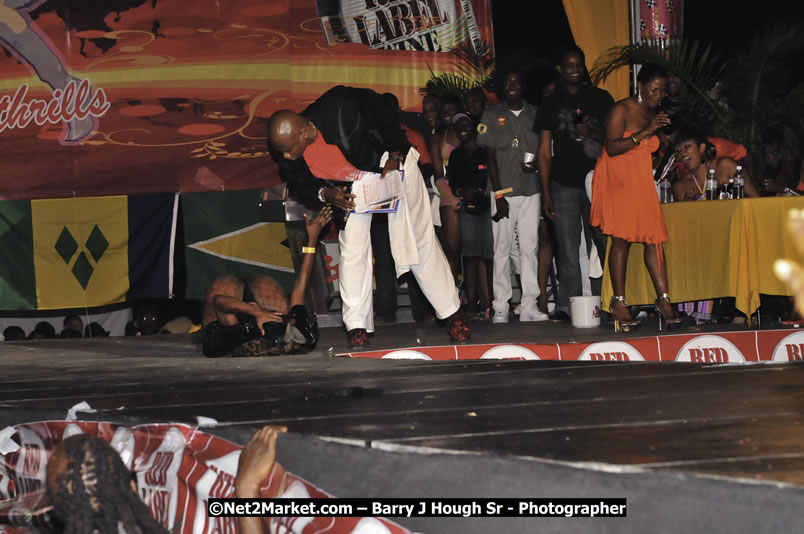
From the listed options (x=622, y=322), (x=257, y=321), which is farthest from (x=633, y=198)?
(x=257, y=321)

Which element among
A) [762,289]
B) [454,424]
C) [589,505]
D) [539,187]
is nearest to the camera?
[589,505]

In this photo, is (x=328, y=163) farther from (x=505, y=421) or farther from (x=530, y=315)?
(x=505, y=421)

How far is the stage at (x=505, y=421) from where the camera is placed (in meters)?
1.67

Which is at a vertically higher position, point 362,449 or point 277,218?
point 277,218

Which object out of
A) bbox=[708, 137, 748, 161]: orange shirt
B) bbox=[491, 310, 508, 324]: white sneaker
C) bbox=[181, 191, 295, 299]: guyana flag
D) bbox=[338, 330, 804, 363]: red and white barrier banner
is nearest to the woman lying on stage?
bbox=[338, 330, 804, 363]: red and white barrier banner

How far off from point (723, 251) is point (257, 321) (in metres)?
2.86

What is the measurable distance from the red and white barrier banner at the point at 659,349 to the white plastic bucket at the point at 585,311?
646mm

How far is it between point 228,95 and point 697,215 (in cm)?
488

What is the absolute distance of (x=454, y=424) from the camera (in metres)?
2.38

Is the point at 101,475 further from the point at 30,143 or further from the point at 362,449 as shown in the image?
the point at 30,143

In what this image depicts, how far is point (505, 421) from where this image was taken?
7.82 feet

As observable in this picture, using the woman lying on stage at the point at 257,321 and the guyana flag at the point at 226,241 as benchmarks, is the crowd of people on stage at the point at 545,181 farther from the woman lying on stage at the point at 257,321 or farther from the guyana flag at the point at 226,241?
the guyana flag at the point at 226,241

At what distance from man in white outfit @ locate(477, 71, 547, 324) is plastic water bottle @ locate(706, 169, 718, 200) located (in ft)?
3.82

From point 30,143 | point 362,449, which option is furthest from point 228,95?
point 362,449
